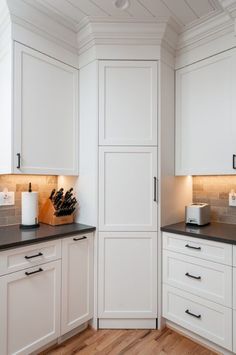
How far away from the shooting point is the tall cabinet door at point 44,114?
5.86ft

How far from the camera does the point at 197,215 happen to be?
211 cm

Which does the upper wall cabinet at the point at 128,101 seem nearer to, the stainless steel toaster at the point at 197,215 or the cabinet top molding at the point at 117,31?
the cabinet top molding at the point at 117,31

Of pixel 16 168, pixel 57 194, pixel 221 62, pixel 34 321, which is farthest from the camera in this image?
pixel 57 194

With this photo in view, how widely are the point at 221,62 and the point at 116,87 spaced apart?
2.93 ft

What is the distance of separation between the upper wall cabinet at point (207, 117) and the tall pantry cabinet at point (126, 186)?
1.10ft

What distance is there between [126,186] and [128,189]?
0.10 feet

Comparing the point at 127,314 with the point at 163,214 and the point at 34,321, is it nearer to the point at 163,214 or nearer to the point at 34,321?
the point at 34,321

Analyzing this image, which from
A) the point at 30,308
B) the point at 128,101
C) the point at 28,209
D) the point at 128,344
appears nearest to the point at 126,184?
the point at 128,101

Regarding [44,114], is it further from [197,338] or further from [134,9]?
[197,338]

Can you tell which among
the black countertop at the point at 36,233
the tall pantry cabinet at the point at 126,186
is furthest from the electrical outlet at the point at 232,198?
the black countertop at the point at 36,233

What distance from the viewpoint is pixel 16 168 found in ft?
5.78

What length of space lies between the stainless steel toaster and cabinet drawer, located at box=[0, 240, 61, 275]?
1.16m

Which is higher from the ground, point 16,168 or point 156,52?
point 156,52

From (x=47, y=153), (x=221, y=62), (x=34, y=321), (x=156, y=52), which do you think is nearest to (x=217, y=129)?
(x=221, y=62)
